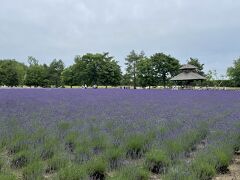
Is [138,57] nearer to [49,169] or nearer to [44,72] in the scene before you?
[44,72]

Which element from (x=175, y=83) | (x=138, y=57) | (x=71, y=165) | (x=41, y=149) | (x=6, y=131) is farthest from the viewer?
(x=138, y=57)

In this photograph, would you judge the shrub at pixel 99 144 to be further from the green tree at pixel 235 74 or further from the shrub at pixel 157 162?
the green tree at pixel 235 74

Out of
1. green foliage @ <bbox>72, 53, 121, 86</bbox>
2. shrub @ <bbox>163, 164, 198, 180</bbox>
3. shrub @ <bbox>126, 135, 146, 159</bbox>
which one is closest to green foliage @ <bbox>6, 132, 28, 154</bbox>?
shrub @ <bbox>126, 135, 146, 159</bbox>

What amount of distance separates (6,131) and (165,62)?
5120 centimetres

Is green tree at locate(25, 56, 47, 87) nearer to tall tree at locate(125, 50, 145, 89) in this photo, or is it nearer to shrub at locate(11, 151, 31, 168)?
tall tree at locate(125, 50, 145, 89)

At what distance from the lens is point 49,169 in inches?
187

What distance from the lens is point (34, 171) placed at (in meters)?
4.25

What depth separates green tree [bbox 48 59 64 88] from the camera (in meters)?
72.6

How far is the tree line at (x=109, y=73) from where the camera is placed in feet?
186

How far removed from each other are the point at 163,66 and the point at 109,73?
8.52 metres

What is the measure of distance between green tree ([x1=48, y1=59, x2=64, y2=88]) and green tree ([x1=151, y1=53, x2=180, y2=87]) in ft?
69.3

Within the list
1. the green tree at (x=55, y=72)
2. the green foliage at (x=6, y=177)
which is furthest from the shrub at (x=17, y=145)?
the green tree at (x=55, y=72)

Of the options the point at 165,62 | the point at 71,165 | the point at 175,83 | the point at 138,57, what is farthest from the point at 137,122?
the point at 138,57

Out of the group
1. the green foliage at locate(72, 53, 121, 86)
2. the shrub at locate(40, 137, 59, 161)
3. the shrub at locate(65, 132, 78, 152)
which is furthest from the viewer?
the green foliage at locate(72, 53, 121, 86)
